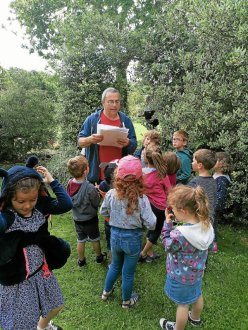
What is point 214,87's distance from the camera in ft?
15.9

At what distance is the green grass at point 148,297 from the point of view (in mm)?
2877

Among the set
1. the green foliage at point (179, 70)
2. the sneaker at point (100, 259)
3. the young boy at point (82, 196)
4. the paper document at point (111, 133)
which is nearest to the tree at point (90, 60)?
the green foliage at point (179, 70)

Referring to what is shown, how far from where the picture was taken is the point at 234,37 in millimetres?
4852

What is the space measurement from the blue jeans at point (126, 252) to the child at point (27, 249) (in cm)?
61

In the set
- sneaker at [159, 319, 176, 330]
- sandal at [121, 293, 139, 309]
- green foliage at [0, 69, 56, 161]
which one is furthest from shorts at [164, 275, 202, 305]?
green foliage at [0, 69, 56, 161]

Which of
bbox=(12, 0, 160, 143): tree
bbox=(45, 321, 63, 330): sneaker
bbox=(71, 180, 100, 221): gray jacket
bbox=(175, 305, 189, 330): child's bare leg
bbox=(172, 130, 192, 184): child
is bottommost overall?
bbox=(45, 321, 63, 330): sneaker

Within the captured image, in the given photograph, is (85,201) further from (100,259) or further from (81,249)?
(100,259)

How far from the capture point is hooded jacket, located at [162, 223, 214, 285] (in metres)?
2.24

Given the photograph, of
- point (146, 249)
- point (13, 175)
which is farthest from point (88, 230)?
point (13, 175)

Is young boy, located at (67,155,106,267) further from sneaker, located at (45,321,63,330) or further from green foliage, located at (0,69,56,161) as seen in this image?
green foliage, located at (0,69,56,161)

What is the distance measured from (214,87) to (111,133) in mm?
2309

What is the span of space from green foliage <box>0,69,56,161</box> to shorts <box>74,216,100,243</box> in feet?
19.8

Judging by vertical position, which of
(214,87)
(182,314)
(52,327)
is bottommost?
(52,327)

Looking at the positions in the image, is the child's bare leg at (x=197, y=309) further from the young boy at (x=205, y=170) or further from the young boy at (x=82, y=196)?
the young boy at (x=82, y=196)
